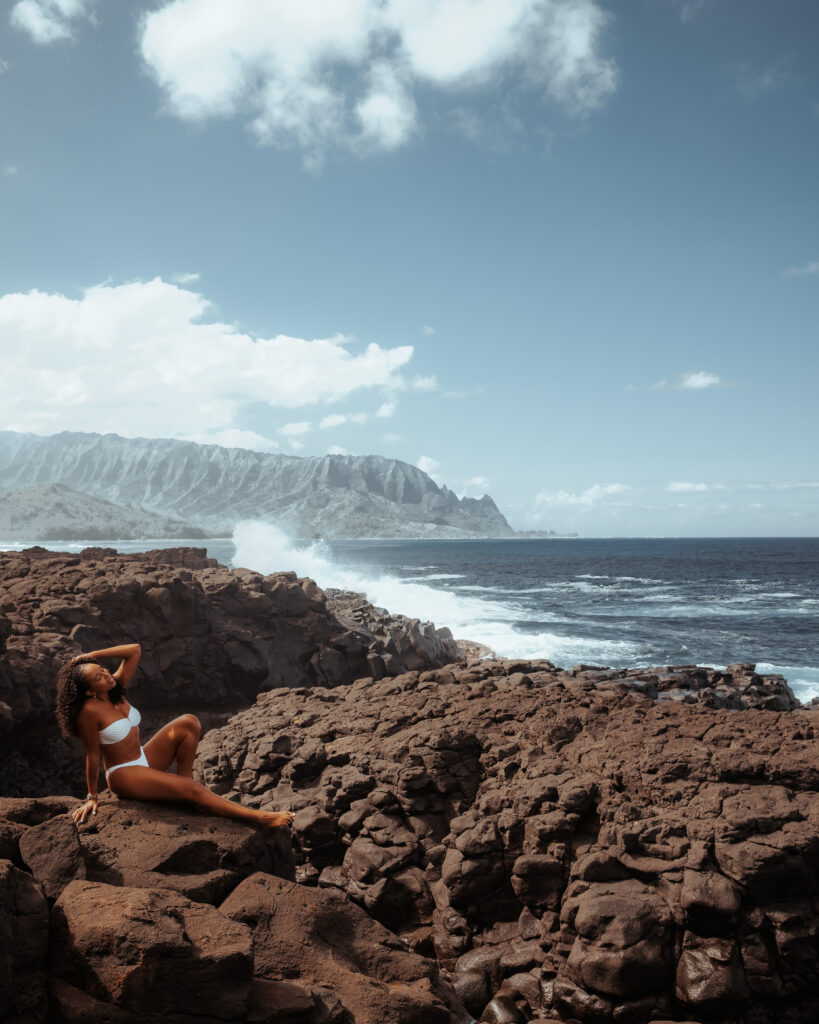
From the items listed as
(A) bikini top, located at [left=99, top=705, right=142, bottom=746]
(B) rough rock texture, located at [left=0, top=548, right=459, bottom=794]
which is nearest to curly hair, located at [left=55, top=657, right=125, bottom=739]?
(A) bikini top, located at [left=99, top=705, right=142, bottom=746]

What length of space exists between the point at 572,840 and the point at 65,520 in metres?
141

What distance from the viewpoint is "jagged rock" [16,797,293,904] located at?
163 inches

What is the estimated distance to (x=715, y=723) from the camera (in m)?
7.84

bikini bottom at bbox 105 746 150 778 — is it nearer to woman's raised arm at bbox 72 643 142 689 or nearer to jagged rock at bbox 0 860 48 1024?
woman's raised arm at bbox 72 643 142 689

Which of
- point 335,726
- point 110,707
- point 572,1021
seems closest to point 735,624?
point 335,726

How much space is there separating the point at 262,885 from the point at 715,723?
5.66 m

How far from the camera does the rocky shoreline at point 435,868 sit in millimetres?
3486

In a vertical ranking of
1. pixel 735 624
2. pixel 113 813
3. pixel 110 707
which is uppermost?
pixel 110 707

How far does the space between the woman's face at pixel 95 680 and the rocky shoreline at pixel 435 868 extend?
2.77 feet

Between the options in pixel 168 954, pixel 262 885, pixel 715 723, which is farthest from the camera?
pixel 715 723

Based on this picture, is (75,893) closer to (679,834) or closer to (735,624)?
(679,834)

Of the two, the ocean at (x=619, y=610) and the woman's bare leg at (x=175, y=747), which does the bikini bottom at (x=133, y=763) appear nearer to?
the woman's bare leg at (x=175, y=747)

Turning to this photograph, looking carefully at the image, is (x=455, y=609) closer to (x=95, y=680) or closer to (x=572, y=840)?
(x=572, y=840)

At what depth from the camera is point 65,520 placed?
424 feet
